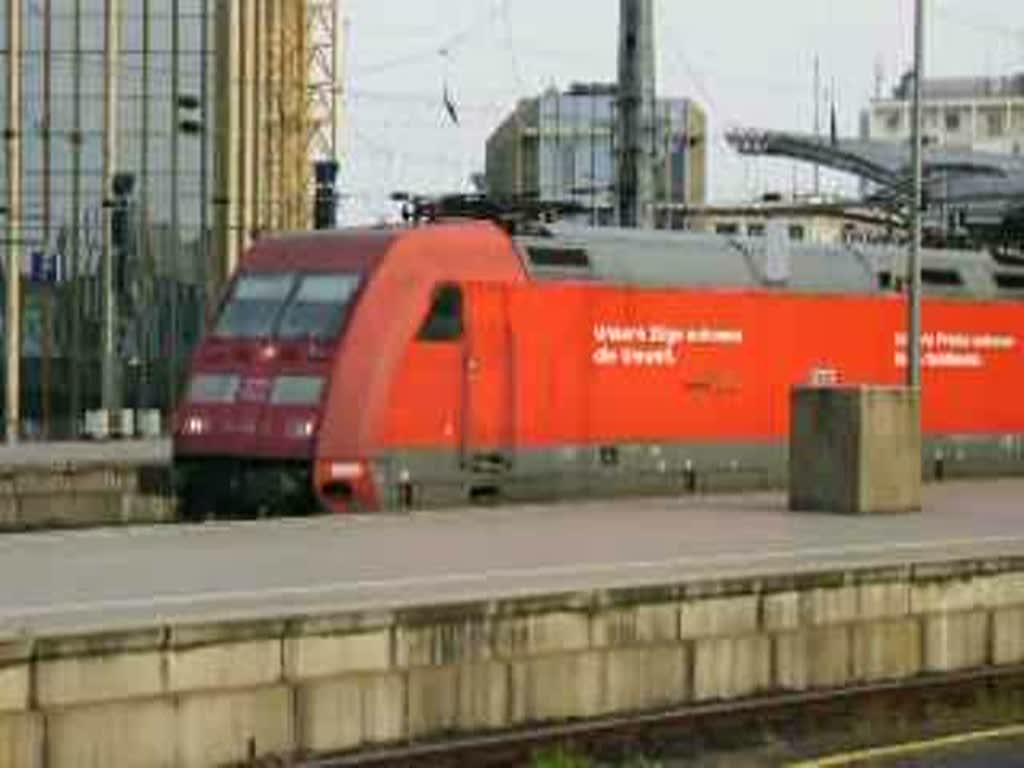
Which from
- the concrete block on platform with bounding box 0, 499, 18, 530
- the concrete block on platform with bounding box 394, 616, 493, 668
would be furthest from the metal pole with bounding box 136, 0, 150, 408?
the concrete block on platform with bounding box 394, 616, 493, 668

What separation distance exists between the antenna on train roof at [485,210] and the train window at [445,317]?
5.57 feet

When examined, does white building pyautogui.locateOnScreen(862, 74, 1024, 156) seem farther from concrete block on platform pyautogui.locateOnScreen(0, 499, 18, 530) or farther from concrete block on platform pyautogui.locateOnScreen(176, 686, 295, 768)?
concrete block on platform pyautogui.locateOnScreen(176, 686, 295, 768)

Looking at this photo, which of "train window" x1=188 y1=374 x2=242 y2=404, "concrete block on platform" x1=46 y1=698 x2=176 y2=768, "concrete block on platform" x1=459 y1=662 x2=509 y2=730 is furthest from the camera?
"train window" x1=188 y1=374 x2=242 y2=404

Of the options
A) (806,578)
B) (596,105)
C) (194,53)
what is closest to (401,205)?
(806,578)

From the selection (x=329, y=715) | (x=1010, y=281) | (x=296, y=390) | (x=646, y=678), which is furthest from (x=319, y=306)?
(x=1010, y=281)

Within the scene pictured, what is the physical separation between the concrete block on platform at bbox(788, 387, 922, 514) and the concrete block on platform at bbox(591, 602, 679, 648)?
27.5 ft

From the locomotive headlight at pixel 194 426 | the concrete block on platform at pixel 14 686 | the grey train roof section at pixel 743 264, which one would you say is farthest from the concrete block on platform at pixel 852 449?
the concrete block on platform at pixel 14 686

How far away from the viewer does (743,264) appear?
28219 millimetres

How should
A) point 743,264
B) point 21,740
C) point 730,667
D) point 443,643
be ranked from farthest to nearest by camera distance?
1. point 743,264
2. point 730,667
3. point 443,643
4. point 21,740

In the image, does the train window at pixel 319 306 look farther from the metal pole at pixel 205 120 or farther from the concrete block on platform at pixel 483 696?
the metal pole at pixel 205 120

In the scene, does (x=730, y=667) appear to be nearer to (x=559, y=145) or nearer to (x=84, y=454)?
(x=84, y=454)

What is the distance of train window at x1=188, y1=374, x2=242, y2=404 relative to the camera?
24344 mm

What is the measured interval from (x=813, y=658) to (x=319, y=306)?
835 cm

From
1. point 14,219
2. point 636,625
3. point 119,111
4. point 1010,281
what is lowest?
point 636,625
